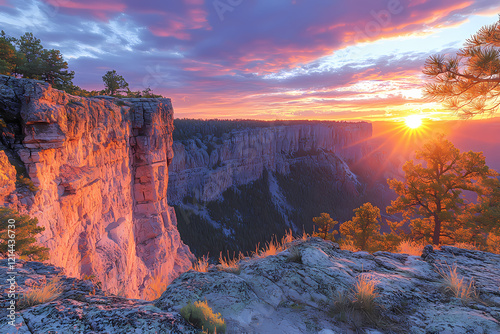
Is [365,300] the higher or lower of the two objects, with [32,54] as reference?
lower

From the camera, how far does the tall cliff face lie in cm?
858

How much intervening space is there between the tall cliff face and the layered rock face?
143 feet

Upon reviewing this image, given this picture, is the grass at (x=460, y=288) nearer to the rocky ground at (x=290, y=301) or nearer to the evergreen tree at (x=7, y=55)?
the rocky ground at (x=290, y=301)

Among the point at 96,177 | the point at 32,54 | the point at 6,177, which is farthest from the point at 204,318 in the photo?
the point at 32,54

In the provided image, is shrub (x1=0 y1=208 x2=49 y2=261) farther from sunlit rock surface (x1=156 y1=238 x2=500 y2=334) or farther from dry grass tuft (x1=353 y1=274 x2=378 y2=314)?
dry grass tuft (x1=353 y1=274 x2=378 y2=314)

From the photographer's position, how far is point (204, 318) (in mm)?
2814

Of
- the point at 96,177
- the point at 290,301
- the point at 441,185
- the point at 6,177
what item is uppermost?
the point at 6,177

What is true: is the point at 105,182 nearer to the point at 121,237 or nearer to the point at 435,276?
the point at 121,237

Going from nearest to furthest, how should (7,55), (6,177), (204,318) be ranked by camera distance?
(204,318), (6,177), (7,55)

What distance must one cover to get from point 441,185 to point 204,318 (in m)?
15.8

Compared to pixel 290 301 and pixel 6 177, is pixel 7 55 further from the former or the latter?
pixel 290 301

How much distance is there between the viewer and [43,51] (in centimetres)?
1429

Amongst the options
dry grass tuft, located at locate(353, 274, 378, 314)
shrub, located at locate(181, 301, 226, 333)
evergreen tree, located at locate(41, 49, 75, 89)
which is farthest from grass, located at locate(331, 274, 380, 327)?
evergreen tree, located at locate(41, 49, 75, 89)

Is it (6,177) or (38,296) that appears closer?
(38,296)
